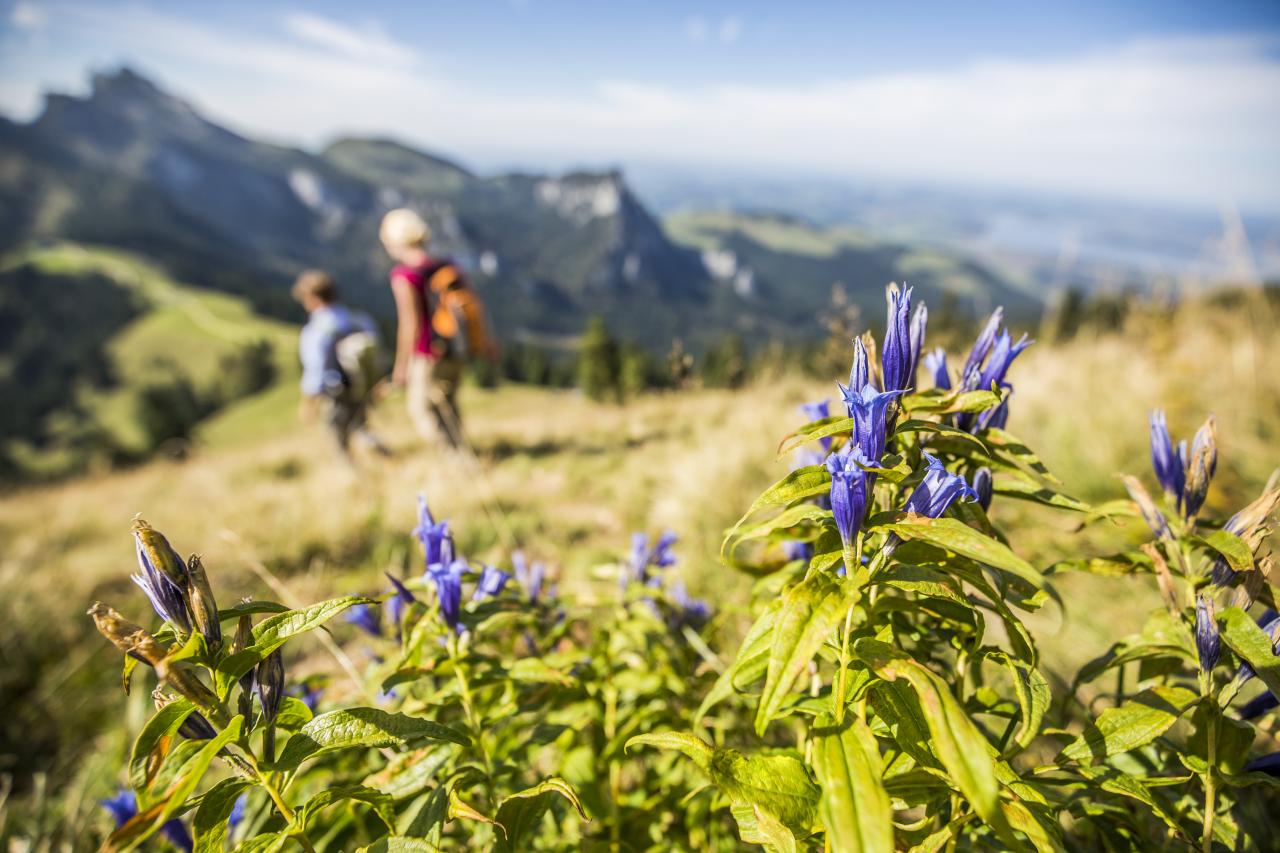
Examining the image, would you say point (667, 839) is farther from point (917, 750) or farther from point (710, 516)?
point (710, 516)

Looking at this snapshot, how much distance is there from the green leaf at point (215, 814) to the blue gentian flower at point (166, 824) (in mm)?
678

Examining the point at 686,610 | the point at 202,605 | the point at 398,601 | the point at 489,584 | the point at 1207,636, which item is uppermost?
the point at 1207,636

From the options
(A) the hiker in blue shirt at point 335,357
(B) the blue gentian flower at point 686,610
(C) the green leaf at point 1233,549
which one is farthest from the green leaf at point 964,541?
(A) the hiker in blue shirt at point 335,357

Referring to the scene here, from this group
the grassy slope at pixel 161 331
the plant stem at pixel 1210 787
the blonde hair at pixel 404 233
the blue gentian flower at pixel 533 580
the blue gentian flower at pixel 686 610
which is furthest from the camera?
the grassy slope at pixel 161 331

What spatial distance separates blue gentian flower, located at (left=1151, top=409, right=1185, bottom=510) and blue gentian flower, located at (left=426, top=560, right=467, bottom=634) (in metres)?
1.62

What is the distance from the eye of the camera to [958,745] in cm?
84

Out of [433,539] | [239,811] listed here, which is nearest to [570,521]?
[239,811]

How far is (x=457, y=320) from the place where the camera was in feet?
21.5

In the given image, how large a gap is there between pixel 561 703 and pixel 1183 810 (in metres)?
1.49

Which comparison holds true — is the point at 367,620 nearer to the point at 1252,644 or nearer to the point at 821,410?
the point at 821,410

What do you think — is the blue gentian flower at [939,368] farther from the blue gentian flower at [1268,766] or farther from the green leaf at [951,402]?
the blue gentian flower at [1268,766]

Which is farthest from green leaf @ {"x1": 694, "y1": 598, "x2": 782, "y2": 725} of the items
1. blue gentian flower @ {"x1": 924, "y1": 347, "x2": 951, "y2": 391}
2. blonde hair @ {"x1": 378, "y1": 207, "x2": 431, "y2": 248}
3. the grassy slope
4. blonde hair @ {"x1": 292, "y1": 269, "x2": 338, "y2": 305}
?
the grassy slope

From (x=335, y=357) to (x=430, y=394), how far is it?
127 cm

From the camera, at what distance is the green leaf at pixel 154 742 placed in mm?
972
